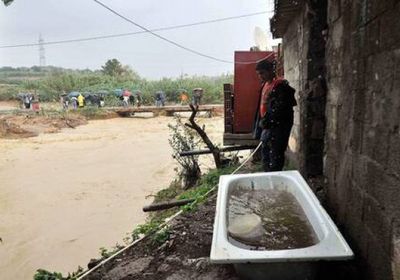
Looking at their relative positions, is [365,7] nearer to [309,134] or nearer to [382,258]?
[382,258]

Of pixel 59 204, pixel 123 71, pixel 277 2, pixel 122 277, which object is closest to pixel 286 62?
pixel 277 2

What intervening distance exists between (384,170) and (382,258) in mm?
469

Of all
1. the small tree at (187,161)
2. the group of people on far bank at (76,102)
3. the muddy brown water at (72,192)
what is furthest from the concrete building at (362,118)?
the group of people on far bank at (76,102)

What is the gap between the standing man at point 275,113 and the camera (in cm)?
436

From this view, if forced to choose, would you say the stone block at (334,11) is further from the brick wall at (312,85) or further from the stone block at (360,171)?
the stone block at (360,171)

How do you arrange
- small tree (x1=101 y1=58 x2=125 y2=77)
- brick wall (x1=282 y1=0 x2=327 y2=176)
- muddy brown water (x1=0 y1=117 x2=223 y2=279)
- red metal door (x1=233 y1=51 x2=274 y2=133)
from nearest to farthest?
brick wall (x1=282 y1=0 x2=327 y2=176) → muddy brown water (x1=0 y1=117 x2=223 y2=279) → red metal door (x1=233 y1=51 x2=274 y2=133) → small tree (x1=101 y1=58 x2=125 y2=77)

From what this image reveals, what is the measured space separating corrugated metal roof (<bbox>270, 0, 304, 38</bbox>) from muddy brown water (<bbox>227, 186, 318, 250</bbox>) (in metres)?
2.13

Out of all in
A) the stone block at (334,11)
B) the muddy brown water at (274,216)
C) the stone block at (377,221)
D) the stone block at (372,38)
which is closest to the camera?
the stone block at (377,221)

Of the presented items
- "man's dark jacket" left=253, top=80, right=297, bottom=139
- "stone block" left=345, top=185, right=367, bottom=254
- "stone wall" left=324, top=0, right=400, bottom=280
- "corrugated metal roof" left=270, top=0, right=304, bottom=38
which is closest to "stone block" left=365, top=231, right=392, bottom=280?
"stone wall" left=324, top=0, right=400, bottom=280

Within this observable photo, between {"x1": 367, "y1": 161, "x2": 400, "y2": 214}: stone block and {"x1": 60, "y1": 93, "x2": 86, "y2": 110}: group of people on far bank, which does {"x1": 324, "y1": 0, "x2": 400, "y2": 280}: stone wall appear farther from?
{"x1": 60, "y1": 93, "x2": 86, "y2": 110}: group of people on far bank

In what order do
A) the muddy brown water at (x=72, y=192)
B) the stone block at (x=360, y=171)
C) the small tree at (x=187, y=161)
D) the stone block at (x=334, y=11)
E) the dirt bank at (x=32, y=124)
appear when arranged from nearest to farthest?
the stone block at (x=360, y=171)
the stone block at (x=334, y=11)
the muddy brown water at (x=72, y=192)
the small tree at (x=187, y=161)
the dirt bank at (x=32, y=124)

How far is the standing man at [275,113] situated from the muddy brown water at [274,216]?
1015mm

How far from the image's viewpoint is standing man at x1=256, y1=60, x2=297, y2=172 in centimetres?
436

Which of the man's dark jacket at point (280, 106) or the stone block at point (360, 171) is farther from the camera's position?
the man's dark jacket at point (280, 106)
